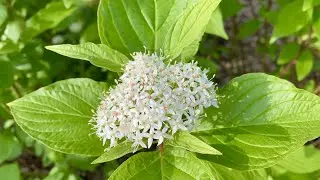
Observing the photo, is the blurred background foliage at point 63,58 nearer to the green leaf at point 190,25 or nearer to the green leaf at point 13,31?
the green leaf at point 13,31

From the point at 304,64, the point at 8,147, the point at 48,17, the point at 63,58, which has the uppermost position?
the point at 48,17

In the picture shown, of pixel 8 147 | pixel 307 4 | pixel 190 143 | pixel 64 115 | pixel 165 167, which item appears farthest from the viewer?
pixel 8 147

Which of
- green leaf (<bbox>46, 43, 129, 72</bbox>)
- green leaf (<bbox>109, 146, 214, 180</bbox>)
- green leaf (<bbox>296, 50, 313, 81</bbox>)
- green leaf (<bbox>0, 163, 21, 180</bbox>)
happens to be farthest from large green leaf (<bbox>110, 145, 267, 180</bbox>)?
green leaf (<bbox>296, 50, 313, 81</bbox>)

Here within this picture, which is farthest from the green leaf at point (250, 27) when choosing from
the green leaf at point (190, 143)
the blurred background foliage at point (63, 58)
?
the green leaf at point (190, 143)

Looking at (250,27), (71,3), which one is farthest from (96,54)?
(250,27)

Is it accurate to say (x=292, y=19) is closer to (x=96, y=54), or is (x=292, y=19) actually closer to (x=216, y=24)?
(x=216, y=24)
